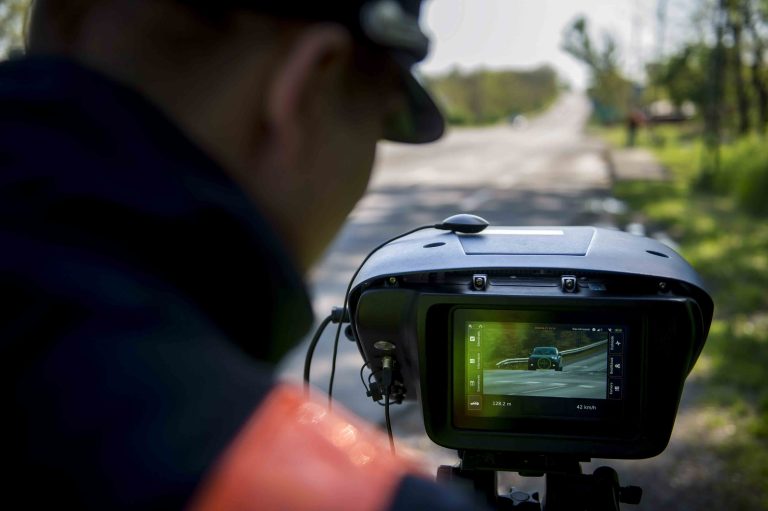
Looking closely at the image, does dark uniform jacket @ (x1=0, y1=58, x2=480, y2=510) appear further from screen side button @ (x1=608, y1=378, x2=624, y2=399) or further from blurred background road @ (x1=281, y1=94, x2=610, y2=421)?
screen side button @ (x1=608, y1=378, x2=624, y2=399)

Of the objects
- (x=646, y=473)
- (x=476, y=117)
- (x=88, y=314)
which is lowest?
(x=476, y=117)

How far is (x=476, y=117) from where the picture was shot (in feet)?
239

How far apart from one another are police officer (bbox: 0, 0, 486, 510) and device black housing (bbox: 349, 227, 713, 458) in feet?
2.81

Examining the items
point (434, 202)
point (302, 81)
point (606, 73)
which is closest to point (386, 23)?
point (302, 81)

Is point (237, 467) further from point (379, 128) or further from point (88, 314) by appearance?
point (379, 128)

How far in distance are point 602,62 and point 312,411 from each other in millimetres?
57781

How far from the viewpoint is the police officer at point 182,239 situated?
0.50 meters

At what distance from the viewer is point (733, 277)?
25.8 feet

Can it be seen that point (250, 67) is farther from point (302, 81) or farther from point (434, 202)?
point (434, 202)

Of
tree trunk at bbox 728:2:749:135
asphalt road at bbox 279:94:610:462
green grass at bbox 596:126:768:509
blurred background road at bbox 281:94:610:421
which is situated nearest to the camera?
green grass at bbox 596:126:768:509

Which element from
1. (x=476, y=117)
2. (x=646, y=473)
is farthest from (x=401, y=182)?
(x=476, y=117)

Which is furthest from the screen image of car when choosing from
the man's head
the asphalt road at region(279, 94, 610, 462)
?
the man's head

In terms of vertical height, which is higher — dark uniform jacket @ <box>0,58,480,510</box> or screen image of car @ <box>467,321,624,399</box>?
dark uniform jacket @ <box>0,58,480,510</box>

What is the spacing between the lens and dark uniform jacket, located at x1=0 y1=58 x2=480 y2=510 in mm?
497
